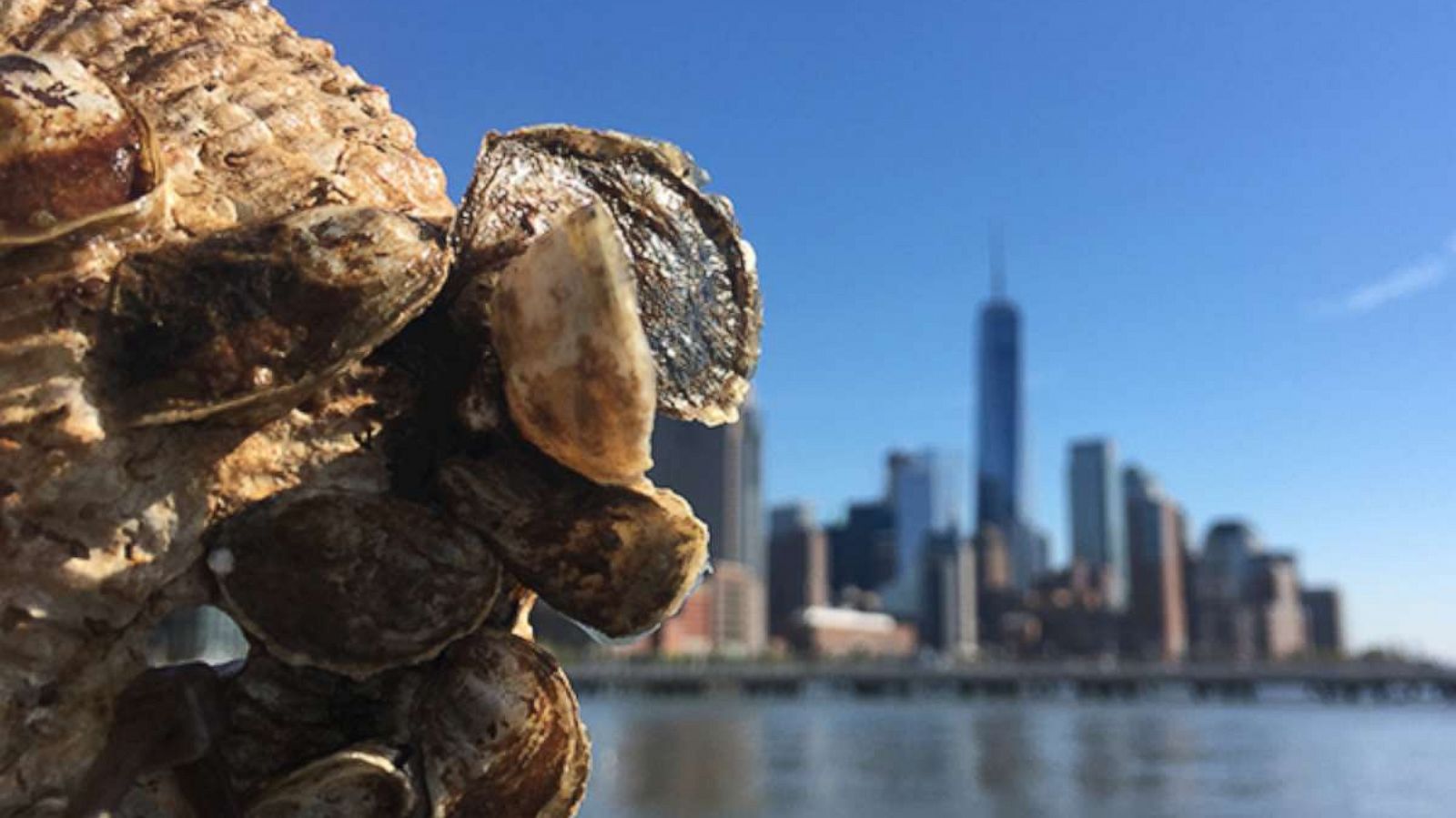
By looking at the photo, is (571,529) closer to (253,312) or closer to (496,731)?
(496,731)

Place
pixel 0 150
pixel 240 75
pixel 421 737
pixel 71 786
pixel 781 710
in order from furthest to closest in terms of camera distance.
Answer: pixel 781 710 < pixel 240 75 < pixel 421 737 < pixel 71 786 < pixel 0 150

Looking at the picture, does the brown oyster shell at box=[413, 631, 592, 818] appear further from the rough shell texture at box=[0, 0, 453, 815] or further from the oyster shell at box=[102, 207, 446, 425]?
the oyster shell at box=[102, 207, 446, 425]

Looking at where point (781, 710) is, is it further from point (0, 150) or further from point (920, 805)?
point (0, 150)

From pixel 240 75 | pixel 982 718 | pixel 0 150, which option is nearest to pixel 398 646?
pixel 0 150

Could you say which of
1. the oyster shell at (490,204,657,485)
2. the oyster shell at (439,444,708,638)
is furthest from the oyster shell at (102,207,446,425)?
the oyster shell at (439,444,708,638)

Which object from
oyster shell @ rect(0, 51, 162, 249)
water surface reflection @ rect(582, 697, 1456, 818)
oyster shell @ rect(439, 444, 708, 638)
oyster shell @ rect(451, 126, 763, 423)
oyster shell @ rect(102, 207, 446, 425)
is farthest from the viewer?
water surface reflection @ rect(582, 697, 1456, 818)
